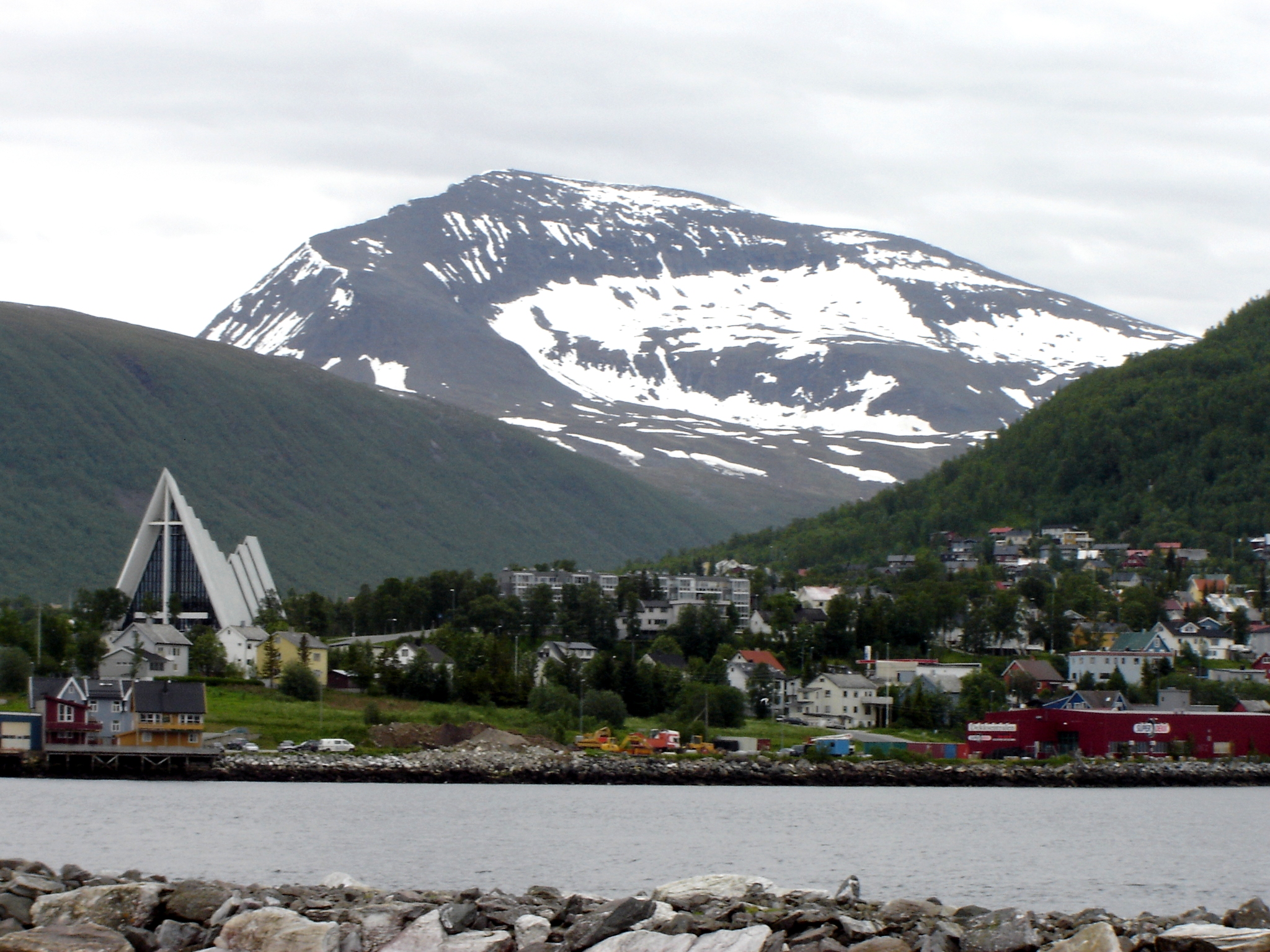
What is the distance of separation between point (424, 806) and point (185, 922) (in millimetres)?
31862

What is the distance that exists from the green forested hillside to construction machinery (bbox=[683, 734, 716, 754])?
86569 mm

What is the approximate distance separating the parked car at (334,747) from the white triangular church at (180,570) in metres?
48.0

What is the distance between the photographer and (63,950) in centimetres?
1988

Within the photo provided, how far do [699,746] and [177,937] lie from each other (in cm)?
5706

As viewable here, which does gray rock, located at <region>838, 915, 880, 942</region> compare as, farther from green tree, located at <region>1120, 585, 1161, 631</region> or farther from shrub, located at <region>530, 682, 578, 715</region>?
green tree, located at <region>1120, 585, 1161, 631</region>

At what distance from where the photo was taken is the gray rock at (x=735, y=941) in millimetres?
19766

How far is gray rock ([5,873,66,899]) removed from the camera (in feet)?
75.3

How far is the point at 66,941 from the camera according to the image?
65.8ft

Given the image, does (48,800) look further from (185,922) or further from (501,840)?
(185,922)

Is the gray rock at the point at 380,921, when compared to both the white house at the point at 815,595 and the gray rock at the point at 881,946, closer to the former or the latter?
the gray rock at the point at 881,946

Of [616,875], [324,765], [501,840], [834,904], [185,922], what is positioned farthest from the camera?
[324,765]

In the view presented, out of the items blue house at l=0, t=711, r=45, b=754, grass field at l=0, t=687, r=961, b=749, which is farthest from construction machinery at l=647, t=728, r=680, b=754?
blue house at l=0, t=711, r=45, b=754

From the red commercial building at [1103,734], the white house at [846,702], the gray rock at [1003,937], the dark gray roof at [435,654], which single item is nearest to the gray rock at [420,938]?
the gray rock at [1003,937]

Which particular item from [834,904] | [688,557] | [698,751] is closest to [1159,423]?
[688,557]
